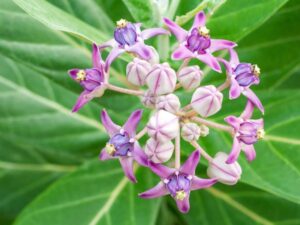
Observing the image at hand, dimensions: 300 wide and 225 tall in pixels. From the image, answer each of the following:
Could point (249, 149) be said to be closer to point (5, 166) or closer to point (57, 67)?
point (57, 67)

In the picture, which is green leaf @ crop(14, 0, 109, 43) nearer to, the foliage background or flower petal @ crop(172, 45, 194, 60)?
the foliage background

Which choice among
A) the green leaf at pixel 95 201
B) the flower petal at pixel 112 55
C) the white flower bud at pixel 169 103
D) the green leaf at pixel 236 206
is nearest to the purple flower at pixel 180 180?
the white flower bud at pixel 169 103

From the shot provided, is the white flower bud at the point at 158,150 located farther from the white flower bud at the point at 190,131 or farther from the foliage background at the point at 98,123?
the foliage background at the point at 98,123

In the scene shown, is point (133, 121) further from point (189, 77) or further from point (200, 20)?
point (200, 20)

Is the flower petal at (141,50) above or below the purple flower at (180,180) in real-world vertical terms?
above

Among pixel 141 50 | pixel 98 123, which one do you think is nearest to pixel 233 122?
pixel 141 50

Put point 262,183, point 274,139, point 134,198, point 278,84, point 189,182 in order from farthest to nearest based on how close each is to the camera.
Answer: point 278,84, point 134,198, point 274,139, point 262,183, point 189,182

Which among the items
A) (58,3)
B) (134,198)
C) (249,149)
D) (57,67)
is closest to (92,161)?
(134,198)
